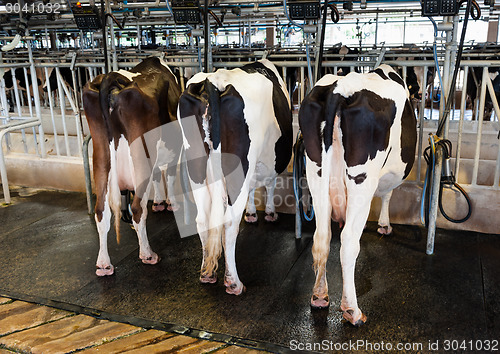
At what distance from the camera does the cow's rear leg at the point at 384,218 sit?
4.20 m

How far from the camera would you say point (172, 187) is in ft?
16.2

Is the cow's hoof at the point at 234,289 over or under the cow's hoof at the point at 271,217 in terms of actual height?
over

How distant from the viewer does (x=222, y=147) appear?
3057 mm

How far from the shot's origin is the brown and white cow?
3.31 m

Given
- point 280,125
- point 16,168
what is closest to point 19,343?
point 280,125

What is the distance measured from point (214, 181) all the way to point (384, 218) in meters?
1.94

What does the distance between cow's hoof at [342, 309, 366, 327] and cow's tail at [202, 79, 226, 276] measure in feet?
3.20

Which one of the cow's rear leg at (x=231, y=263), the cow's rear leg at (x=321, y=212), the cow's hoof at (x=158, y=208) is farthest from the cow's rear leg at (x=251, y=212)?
the cow's rear leg at (x=321, y=212)

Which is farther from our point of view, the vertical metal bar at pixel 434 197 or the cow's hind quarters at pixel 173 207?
the cow's hind quarters at pixel 173 207

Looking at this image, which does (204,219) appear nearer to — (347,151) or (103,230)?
(103,230)

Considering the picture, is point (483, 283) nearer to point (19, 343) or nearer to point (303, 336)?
point (303, 336)

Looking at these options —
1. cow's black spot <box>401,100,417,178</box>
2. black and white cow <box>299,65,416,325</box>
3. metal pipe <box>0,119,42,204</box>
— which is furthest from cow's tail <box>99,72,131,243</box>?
metal pipe <box>0,119,42,204</box>

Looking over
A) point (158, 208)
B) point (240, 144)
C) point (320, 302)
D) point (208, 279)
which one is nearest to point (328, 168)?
point (240, 144)

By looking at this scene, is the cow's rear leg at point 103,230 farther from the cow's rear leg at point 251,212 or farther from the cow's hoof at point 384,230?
the cow's hoof at point 384,230
